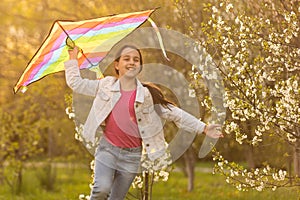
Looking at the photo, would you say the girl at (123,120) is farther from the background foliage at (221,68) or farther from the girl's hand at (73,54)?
the background foliage at (221,68)

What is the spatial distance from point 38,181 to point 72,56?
8.27m

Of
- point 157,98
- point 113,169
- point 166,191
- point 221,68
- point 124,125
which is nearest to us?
point 113,169

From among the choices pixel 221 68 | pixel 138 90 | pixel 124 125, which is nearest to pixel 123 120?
pixel 124 125

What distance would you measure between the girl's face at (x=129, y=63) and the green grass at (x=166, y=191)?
9.07 ft

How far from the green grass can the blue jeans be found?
2522mm

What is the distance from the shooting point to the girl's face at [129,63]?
600 cm

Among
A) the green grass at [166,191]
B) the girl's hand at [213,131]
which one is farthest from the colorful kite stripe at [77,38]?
the green grass at [166,191]

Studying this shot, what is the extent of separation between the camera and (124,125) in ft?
19.2

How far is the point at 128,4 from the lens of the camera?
12594mm

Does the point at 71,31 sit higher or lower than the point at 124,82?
higher

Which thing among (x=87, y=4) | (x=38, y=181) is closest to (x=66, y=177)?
(x=38, y=181)

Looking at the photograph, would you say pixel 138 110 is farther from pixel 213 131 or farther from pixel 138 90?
pixel 213 131

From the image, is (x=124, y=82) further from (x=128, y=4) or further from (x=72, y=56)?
(x=128, y=4)

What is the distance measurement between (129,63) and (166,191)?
25.7 feet
